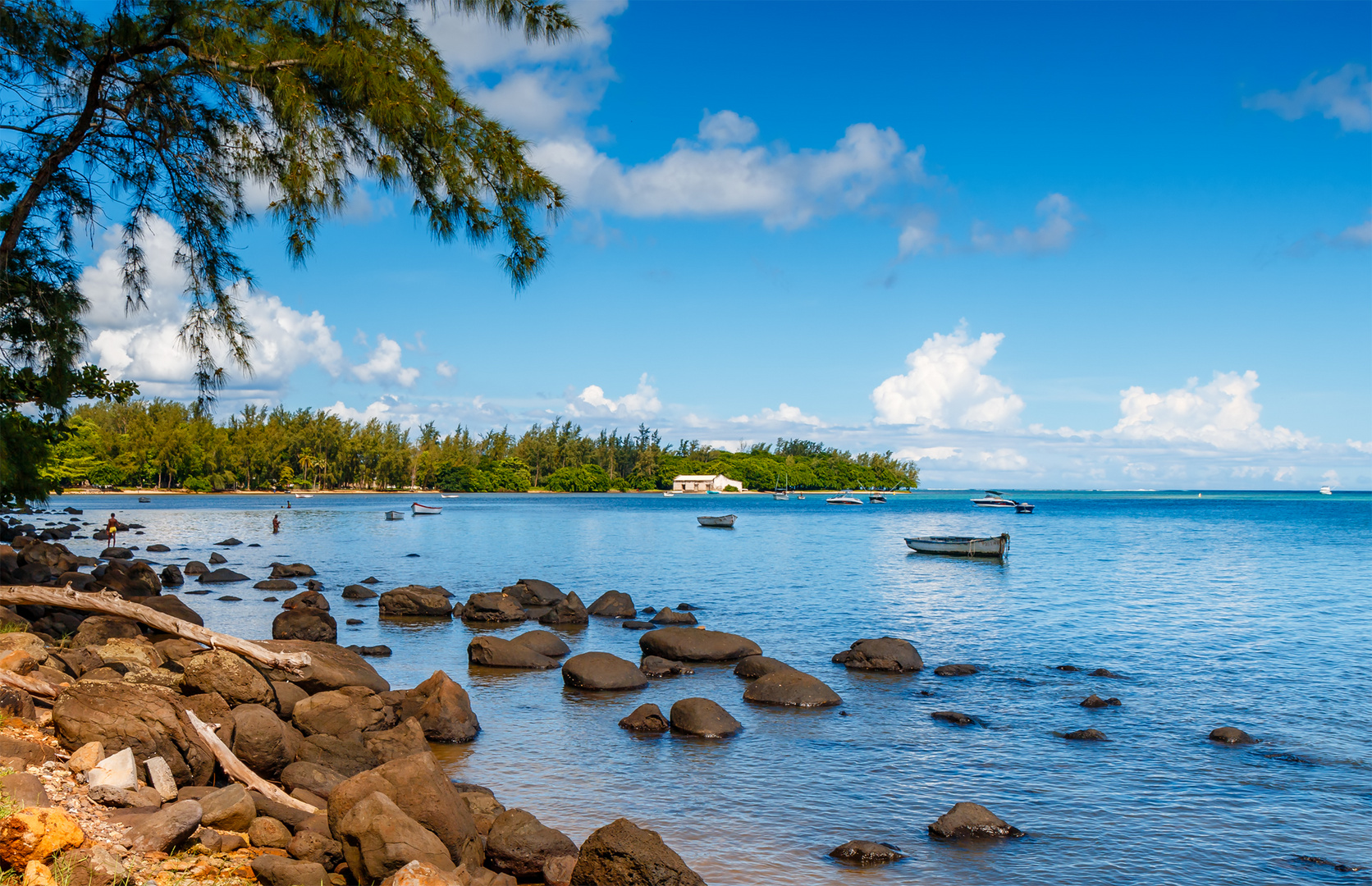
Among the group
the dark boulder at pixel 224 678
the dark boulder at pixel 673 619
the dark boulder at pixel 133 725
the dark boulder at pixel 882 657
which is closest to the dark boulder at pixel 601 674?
the dark boulder at pixel 882 657

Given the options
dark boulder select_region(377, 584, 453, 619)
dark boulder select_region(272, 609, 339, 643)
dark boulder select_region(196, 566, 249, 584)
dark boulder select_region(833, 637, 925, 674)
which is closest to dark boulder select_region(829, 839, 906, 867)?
dark boulder select_region(833, 637, 925, 674)

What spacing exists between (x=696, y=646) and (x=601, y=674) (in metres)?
3.81

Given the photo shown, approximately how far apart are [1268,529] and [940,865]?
113m

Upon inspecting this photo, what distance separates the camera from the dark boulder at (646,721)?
16.4 m

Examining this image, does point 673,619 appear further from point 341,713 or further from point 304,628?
point 341,713

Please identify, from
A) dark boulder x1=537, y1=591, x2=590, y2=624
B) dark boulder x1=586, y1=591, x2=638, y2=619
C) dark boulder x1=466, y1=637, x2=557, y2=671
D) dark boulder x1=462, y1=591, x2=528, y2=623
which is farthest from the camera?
dark boulder x1=586, y1=591, x2=638, y2=619

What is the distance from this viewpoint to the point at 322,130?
1186 centimetres

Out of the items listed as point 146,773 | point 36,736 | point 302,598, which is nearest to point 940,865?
point 146,773

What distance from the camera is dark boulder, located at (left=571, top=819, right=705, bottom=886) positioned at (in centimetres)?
882

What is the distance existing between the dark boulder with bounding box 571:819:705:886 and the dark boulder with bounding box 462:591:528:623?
70.0 feet

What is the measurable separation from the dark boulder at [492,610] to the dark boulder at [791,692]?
1279cm

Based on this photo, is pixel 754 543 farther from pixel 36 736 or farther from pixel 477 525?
pixel 36 736

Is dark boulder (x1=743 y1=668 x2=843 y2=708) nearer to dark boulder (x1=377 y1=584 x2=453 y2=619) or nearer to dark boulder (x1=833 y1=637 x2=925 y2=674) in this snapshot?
dark boulder (x1=833 y1=637 x2=925 y2=674)

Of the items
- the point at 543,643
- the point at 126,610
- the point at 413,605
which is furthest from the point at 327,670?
the point at 413,605
